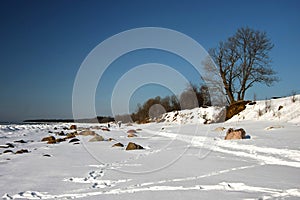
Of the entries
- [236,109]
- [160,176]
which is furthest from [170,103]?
[160,176]

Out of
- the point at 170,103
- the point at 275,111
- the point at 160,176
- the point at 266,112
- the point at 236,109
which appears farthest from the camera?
the point at 170,103

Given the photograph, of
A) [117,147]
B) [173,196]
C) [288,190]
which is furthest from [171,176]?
[117,147]

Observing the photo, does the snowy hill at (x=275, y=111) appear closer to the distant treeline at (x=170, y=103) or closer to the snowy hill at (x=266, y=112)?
the snowy hill at (x=266, y=112)

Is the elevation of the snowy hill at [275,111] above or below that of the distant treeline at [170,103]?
below

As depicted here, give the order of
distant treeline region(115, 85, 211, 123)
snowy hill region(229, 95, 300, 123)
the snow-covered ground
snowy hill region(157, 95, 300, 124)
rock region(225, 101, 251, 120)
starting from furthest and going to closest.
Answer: distant treeline region(115, 85, 211, 123) → rock region(225, 101, 251, 120) → snowy hill region(157, 95, 300, 124) → snowy hill region(229, 95, 300, 123) → the snow-covered ground

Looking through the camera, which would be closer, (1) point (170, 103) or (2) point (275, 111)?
(2) point (275, 111)

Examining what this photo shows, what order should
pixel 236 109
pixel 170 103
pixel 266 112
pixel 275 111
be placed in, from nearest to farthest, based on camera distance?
pixel 275 111 < pixel 266 112 < pixel 236 109 < pixel 170 103

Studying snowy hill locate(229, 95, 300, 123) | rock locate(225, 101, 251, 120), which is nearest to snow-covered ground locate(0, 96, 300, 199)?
snowy hill locate(229, 95, 300, 123)

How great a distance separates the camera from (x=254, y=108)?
61.1 ft

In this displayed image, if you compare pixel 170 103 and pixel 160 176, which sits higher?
pixel 170 103

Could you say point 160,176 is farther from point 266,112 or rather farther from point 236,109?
point 236,109

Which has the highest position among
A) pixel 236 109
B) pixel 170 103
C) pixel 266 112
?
pixel 170 103

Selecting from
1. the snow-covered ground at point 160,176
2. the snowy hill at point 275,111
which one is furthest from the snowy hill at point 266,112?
the snow-covered ground at point 160,176

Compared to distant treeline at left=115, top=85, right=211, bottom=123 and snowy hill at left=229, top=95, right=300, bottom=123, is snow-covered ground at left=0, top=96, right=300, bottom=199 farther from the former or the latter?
distant treeline at left=115, top=85, right=211, bottom=123
